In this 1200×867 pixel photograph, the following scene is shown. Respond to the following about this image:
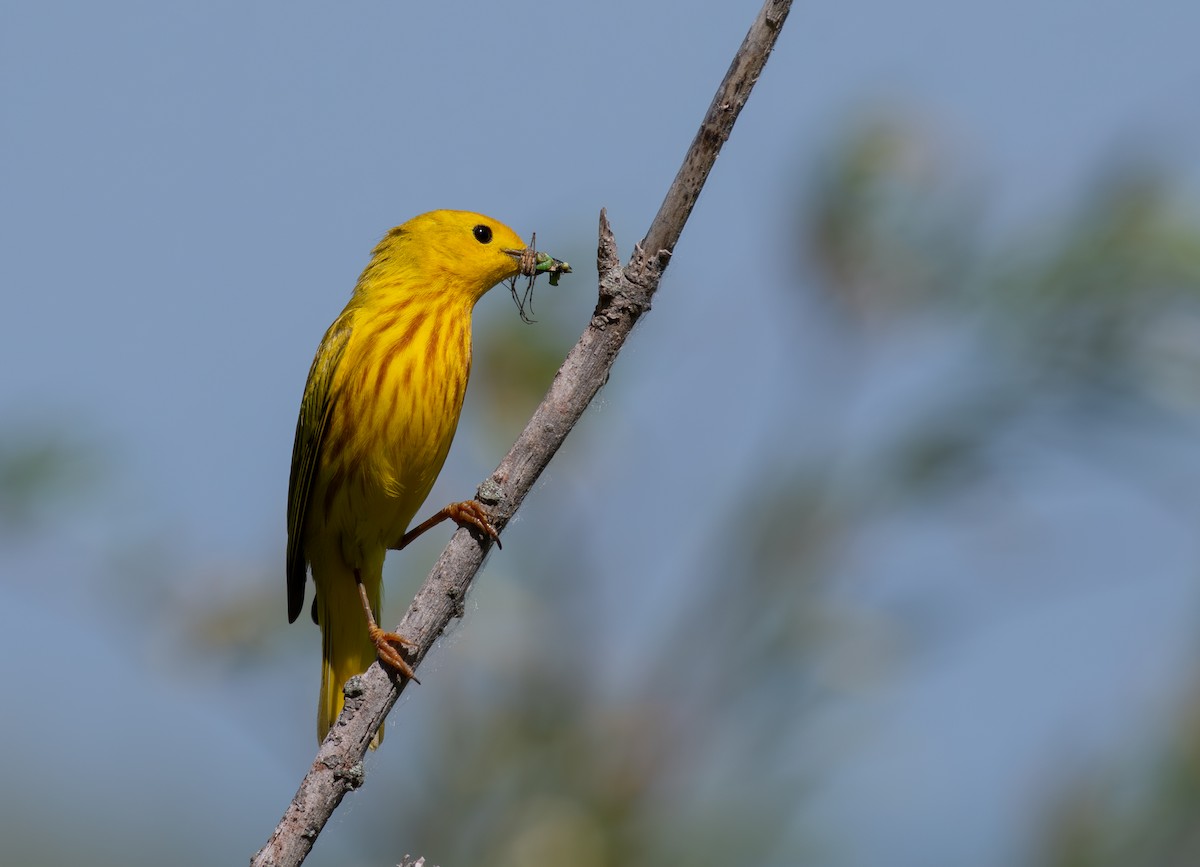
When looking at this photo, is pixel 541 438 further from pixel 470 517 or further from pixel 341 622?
pixel 341 622

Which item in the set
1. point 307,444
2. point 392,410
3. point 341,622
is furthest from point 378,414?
point 341,622

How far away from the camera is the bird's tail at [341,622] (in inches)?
203

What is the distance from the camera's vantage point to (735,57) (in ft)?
9.96

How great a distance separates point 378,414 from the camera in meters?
4.79

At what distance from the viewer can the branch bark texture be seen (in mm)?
3021

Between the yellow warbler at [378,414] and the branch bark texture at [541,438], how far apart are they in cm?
110

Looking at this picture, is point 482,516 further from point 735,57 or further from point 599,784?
point 735,57

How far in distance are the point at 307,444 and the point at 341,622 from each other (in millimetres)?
706

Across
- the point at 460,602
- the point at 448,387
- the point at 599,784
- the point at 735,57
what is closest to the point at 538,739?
the point at 599,784

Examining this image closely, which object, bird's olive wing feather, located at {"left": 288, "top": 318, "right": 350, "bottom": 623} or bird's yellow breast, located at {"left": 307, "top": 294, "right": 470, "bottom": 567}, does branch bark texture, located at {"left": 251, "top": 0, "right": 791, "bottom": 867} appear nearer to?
bird's yellow breast, located at {"left": 307, "top": 294, "right": 470, "bottom": 567}

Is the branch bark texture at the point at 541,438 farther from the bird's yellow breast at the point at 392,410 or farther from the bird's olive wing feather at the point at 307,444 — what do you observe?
the bird's olive wing feather at the point at 307,444

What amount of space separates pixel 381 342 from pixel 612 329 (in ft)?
5.80

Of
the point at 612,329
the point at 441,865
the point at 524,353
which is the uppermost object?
the point at 524,353

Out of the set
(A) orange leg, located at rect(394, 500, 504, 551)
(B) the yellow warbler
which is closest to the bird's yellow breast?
Answer: (B) the yellow warbler
